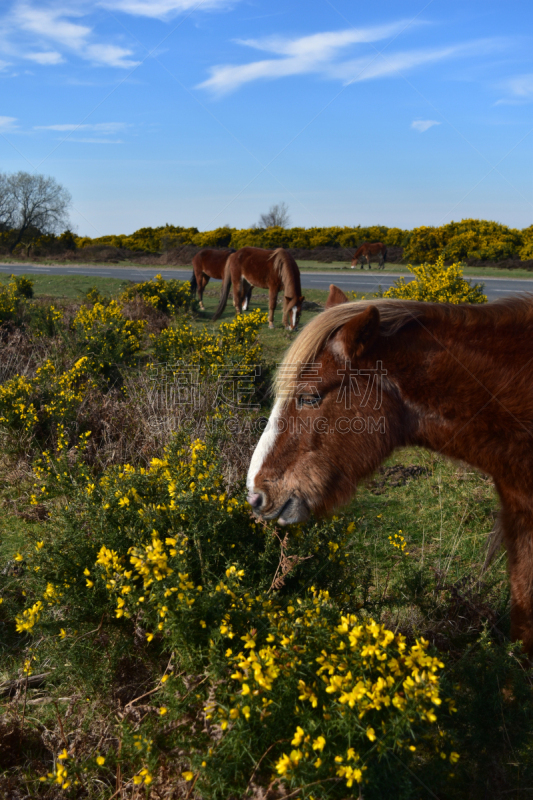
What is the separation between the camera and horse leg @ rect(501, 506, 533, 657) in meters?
2.31

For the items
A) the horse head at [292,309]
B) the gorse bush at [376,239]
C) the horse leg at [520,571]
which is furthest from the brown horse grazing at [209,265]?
the horse leg at [520,571]

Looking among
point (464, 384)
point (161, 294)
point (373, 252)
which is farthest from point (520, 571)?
point (373, 252)

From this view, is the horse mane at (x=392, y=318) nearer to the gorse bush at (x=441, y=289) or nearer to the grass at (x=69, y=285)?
the gorse bush at (x=441, y=289)

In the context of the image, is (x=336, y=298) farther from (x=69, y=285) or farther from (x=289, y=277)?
(x=69, y=285)

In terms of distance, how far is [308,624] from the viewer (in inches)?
67.7

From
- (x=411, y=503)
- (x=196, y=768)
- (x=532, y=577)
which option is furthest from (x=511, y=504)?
(x=411, y=503)

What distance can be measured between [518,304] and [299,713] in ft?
6.44

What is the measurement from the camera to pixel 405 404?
2.28 meters

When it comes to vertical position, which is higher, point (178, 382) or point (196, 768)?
point (178, 382)

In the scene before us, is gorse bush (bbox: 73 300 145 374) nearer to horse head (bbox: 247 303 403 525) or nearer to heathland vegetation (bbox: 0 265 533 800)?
heathland vegetation (bbox: 0 265 533 800)

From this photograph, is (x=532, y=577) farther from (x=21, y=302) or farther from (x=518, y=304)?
(x=21, y=302)

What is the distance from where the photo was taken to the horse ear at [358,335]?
2.07 metres

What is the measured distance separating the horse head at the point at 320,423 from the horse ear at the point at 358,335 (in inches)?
0.4

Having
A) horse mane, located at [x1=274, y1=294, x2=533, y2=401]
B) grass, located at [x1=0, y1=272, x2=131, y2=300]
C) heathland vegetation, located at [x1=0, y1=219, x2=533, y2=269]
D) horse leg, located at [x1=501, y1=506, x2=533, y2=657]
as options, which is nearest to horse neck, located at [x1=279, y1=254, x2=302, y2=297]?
grass, located at [x1=0, y1=272, x2=131, y2=300]
